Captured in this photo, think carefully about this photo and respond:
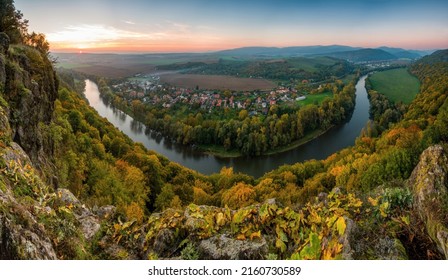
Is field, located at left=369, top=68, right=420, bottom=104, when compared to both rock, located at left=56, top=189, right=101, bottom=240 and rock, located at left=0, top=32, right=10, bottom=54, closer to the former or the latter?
rock, located at left=56, top=189, right=101, bottom=240

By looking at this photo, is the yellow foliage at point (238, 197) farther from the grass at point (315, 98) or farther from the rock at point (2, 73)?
the grass at point (315, 98)

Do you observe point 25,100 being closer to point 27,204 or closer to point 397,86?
point 27,204

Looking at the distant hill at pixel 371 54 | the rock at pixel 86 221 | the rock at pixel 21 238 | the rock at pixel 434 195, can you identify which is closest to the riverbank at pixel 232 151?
the distant hill at pixel 371 54

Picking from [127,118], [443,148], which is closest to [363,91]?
[127,118]

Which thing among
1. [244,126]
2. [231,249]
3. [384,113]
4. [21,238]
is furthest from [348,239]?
[384,113]

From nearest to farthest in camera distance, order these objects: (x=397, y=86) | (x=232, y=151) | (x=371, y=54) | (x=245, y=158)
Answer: (x=371, y=54) → (x=397, y=86) → (x=245, y=158) → (x=232, y=151)

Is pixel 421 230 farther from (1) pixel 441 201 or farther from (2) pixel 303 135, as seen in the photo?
(2) pixel 303 135

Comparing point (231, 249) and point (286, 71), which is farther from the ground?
point (286, 71)
